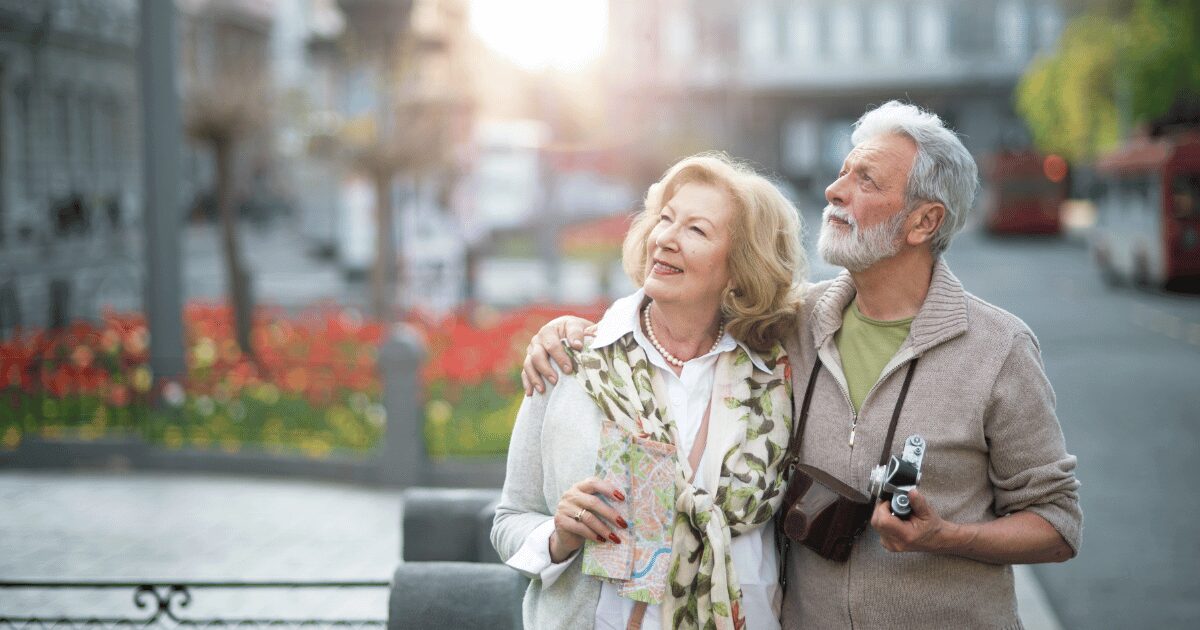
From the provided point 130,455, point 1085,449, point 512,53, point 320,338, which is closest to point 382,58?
point 320,338

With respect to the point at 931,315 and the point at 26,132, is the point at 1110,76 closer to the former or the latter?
the point at 26,132

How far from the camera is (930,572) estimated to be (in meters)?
2.75

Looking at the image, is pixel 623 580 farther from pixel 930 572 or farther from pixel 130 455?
pixel 130 455

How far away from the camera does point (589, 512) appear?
2.63m

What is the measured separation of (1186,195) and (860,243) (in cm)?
2349

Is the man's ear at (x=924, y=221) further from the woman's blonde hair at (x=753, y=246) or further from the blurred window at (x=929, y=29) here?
the blurred window at (x=929, y=29)

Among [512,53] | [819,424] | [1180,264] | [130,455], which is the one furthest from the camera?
[512,53]

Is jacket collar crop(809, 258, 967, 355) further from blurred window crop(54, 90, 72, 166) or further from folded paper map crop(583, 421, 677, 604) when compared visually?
blurred window crop(54, 90, 72, 166)

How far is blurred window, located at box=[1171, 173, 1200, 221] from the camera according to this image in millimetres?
23391

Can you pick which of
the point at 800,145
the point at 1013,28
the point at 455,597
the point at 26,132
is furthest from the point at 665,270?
the point at 800,145

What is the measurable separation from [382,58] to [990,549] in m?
9.65

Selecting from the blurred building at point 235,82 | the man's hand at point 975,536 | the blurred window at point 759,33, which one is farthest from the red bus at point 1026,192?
the man's hand at point 975,536

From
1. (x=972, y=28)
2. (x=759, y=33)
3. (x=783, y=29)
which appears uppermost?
(x=783, y=29)

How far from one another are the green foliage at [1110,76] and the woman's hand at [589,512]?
31957 millimetres
